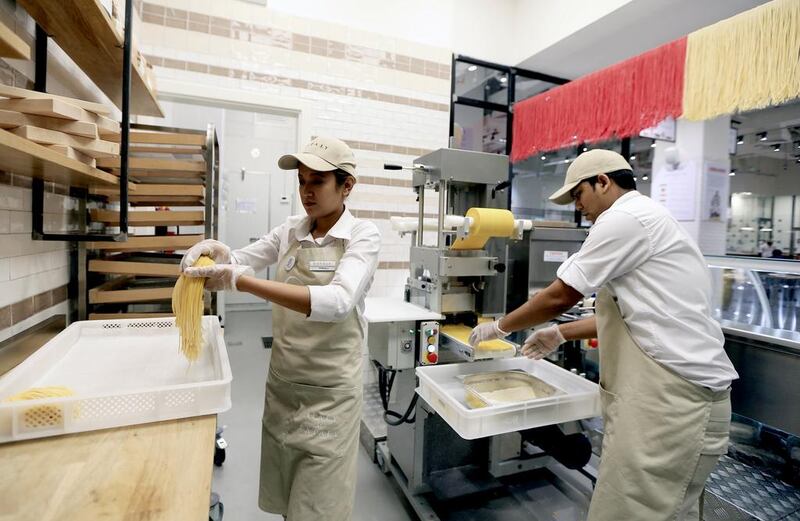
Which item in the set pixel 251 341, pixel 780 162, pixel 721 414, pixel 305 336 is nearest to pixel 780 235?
pixel 780 162

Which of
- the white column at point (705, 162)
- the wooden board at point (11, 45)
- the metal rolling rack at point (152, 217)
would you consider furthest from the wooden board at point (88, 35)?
the white column at point (705, 162)

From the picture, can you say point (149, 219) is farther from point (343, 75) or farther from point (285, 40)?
point (343, 75)

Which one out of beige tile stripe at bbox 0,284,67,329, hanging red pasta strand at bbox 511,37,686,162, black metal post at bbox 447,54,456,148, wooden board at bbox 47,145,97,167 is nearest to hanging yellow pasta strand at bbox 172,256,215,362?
wooden board at bbox 47,145,97,167

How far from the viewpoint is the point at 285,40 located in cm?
382

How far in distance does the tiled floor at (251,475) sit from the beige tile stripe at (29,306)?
4.60 feet

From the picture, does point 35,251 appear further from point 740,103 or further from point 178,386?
point 740,103

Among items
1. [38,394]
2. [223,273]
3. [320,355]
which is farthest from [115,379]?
[320,355]

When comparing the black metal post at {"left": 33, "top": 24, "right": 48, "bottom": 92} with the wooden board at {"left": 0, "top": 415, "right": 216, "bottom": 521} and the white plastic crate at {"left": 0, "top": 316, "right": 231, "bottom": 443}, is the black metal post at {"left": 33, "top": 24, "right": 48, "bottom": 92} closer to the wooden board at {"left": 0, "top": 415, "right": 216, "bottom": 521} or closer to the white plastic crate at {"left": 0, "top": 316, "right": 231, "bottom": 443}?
the white plastic crate at {"left": 0, "top": 316, "right": 231, "bottom": 443}

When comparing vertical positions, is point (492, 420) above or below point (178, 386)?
below

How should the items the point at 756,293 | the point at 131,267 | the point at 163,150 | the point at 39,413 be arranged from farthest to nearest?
the point at 756,293 → the point at 163,150 → the point at 131,267 → the point at 39,413

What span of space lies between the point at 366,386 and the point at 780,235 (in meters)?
4.48

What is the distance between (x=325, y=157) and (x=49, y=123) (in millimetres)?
855

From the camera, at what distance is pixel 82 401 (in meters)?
1.02

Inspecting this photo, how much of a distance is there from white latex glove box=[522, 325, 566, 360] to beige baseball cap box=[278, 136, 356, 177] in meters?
1.17
